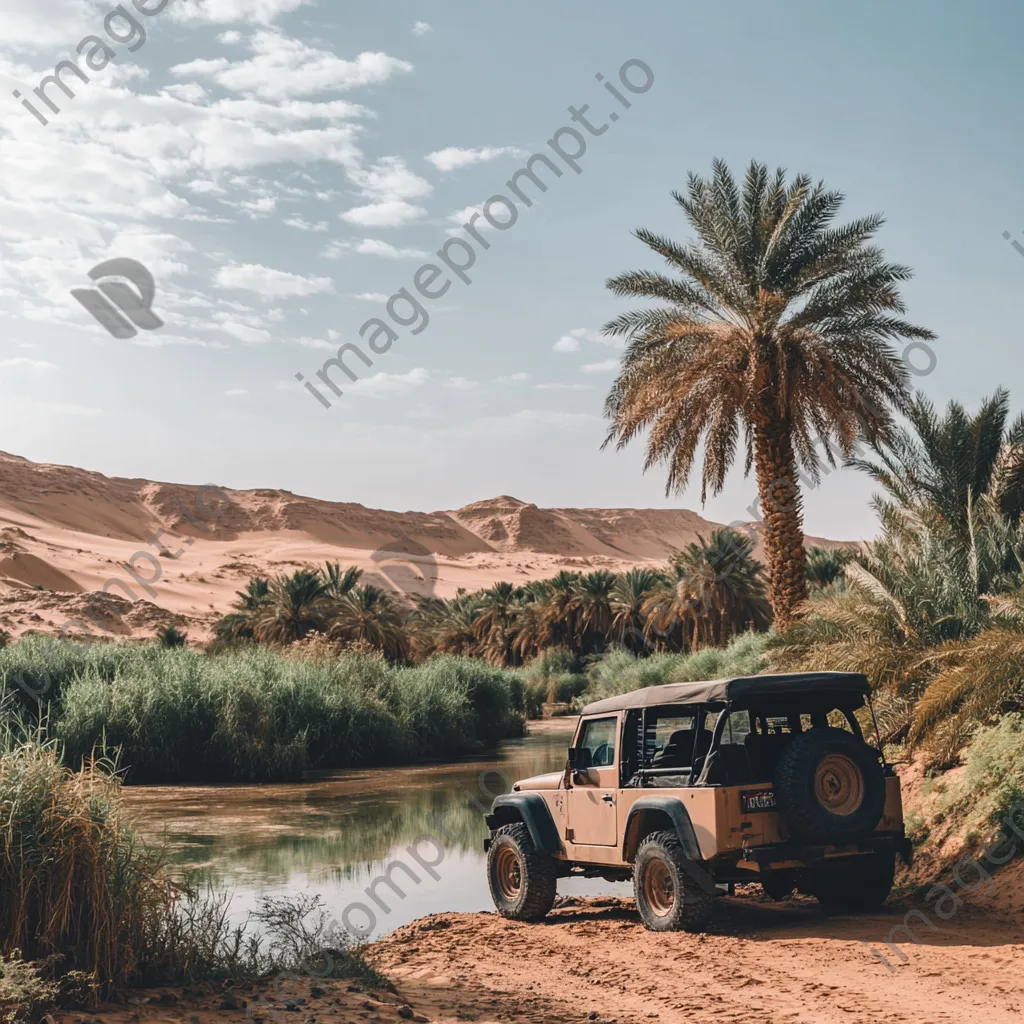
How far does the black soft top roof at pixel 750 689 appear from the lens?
30.3 feet

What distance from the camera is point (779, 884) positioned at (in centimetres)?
980

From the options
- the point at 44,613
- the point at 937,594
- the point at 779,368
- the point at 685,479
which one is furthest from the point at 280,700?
the point at 44,613

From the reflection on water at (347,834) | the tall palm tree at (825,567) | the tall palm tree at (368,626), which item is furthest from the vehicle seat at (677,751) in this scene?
the tall palm tree at (825,567)

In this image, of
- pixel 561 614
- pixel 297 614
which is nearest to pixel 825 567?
pixel 561 614

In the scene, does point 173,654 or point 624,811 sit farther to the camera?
point 173,654

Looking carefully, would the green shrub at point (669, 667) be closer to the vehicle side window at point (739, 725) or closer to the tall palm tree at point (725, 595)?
the tall palm tree at point (725, 595)

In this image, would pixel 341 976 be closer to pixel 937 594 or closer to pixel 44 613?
pixel 937 594

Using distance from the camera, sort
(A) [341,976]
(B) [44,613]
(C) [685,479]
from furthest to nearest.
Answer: (B) [44,613] < (C) [685,479] < (A) [341,976]

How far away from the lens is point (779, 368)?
70.5 ft

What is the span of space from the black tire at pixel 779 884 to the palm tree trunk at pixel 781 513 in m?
11.8

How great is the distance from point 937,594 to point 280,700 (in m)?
17.3

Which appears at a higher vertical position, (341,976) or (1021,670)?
(1021,670)

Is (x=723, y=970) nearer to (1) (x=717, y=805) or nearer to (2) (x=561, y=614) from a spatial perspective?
(1) (x=717, y=805)

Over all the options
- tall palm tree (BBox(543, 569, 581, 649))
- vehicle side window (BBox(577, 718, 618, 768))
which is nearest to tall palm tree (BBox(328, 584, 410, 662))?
tall palm tree (BBox(543, 569, 581, 649))
